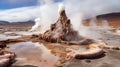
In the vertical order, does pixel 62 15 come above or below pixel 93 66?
above

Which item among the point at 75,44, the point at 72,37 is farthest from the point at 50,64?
the point at 72,37

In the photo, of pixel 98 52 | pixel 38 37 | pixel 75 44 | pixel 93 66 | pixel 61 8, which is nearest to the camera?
pixel 93 66

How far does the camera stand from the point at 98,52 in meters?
15.0

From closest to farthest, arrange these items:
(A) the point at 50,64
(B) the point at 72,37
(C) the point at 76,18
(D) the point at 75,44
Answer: (A) the point at 50,64, (D) the point at 75,44, (B) the point at 72,37, (C) the point at 76,18

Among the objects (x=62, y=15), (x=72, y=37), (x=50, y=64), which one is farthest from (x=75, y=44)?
(x=50, y=64)

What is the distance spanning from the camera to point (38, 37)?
28.1m

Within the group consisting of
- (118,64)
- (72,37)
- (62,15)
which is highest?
(62,15)

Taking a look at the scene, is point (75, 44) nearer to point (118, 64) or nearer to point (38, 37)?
point (38, 37)

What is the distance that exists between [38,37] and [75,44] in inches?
294

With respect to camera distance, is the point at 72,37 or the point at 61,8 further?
the point at 61,8

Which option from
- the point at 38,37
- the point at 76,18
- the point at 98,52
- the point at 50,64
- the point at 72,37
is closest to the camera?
the point at 50,64

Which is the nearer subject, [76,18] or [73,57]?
[73,57]

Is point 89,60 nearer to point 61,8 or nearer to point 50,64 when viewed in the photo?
point 50,64

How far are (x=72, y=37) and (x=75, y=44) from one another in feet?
8.18
